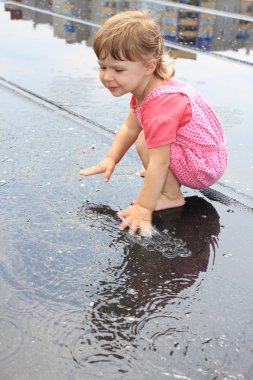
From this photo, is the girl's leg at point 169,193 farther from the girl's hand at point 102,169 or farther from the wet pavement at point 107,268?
the girl's hand at point 102,169

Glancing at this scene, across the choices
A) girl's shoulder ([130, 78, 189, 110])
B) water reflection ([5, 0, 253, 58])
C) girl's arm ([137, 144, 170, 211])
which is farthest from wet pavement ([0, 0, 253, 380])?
water reflection ([5, 0, 253, 58])

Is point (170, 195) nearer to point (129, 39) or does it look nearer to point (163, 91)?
point (163, 91)

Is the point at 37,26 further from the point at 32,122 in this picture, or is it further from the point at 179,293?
the point at 179,293

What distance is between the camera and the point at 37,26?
20.5 feet

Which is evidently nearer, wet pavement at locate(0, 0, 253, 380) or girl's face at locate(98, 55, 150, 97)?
wet pavement at locate(0, 0, 253, 380)

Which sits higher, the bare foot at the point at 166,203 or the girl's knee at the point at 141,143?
the girl's knee at the point at 141,143

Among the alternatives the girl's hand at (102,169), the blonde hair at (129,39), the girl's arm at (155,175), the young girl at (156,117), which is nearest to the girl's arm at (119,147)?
Result: the girl's hand at (102,169)

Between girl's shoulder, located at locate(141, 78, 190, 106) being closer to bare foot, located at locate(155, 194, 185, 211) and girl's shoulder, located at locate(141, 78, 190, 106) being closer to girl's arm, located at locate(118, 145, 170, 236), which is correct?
girl's arm, located at locate(118, 145, 170, 236)

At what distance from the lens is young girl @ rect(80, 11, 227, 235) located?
7.61ft

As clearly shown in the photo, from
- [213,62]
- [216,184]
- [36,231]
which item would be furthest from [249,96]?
[36,231]

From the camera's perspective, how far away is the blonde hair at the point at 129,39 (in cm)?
228

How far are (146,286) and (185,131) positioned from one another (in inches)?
31.0

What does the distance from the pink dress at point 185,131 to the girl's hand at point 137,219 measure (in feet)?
0.82

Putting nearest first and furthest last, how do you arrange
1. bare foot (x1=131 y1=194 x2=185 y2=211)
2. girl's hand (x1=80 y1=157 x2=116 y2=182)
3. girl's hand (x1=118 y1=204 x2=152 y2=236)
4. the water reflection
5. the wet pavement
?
the wet pavement
girl's hand (x1=118 y1=204 x2=152 y2=236)
bare foot (x1=131 y1=194 x2=185 y2=211)
girl's hand (x1=80 y1=157 x2=116 y2=182)
the water reflection
